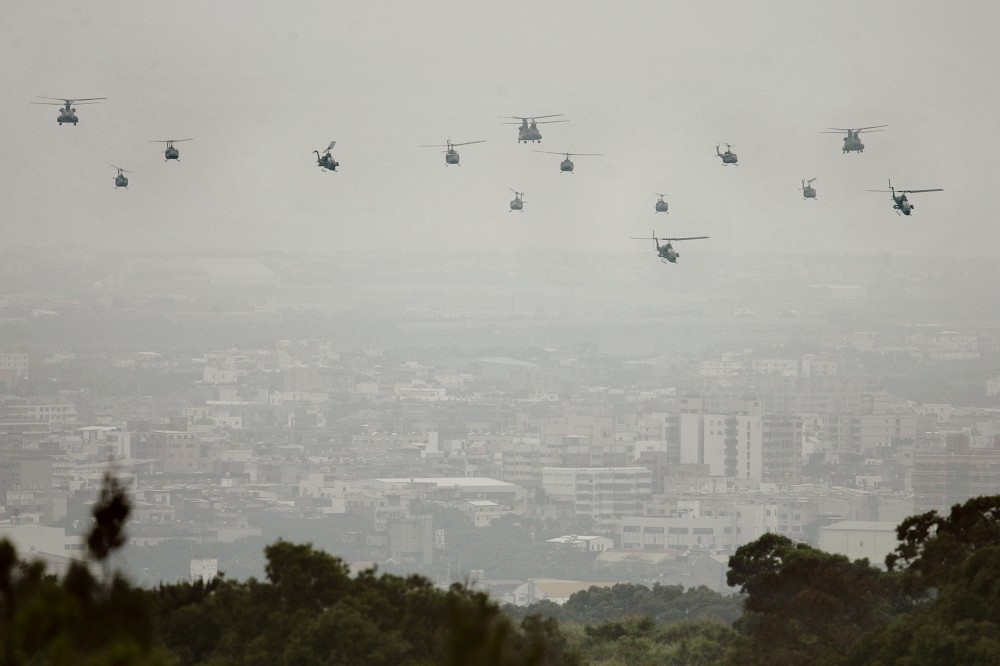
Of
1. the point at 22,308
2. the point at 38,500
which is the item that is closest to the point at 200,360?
the point at 22,308

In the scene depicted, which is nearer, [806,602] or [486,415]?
[806,602]

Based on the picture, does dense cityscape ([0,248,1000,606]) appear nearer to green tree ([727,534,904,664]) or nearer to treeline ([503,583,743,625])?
treeline ([503,583,743,625])

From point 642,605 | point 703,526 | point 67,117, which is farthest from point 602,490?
point 67,117

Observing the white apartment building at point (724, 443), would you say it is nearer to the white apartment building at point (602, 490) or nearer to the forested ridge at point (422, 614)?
the white apartment building at point (602, 490)

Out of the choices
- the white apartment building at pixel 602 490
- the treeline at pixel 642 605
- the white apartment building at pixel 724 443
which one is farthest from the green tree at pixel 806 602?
the white apartment building at pixel 724 443

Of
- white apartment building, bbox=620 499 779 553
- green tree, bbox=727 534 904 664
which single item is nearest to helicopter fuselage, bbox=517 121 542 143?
green tree, bbox=727 534 904 664

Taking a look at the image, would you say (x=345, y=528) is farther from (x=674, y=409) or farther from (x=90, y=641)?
(x=90, y=641)

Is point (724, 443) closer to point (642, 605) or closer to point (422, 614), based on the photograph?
point (642, 605)

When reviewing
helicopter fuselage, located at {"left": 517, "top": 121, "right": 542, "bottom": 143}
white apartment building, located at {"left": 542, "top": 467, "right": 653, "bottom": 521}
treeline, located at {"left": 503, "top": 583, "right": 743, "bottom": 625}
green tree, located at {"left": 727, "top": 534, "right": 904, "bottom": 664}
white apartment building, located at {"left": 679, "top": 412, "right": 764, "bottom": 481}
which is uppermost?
helicopter fuselage, located at {"left": 517, "top": 121, "right": 542, "bottom": 143}
